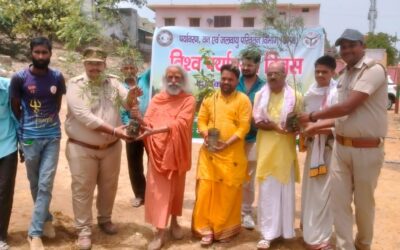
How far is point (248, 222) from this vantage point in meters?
4.88

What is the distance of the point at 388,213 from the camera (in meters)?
5.64

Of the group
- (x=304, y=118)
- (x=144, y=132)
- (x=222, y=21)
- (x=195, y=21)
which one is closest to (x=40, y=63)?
(x=144, y=132)

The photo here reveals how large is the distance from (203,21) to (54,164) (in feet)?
108

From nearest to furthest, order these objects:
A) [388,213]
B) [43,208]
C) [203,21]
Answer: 1. [43,208]
2. [388,213]
3. [203,21]

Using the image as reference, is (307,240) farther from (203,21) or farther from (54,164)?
(203,21)

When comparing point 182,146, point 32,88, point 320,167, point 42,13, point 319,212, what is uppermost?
point 42,13

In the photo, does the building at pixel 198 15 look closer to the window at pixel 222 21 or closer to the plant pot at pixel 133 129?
the window at pixel 222 21

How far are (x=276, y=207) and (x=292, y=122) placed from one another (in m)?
0.85

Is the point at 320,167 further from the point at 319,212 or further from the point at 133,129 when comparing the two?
the point at 133,129

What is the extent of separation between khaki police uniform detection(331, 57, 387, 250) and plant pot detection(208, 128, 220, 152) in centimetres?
108

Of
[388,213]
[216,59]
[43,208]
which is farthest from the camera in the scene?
[216,59]

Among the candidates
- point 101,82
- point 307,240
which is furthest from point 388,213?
→ point 101,82

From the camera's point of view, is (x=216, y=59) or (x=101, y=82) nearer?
(x=101, y=82)

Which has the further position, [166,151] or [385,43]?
[385,43]
